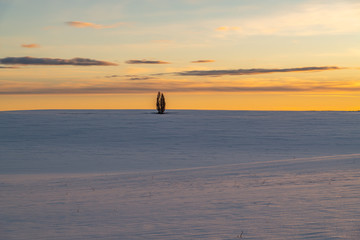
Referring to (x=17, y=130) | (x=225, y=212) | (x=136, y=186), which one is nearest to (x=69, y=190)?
(x=136, y=186)

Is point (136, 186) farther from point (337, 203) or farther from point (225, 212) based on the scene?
point (337, 203)

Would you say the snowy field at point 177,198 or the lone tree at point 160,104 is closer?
the snowy field at point 177,198

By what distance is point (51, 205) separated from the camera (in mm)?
10836

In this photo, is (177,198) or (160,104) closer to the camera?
(177,198)

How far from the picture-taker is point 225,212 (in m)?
9.17

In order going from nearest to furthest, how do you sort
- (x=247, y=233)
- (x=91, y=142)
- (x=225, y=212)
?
(x=247, y=233)
(x=225, y=212)
(x=91, y=142)

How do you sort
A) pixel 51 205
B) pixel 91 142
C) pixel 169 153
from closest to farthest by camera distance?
pixel 51 205, pixel 169 153, pixel 91 142

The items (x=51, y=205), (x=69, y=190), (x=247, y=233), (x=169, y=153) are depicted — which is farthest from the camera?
(x=169, y=153)

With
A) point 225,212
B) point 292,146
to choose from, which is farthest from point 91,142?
point 225,212

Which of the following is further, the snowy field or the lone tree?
the lone tree

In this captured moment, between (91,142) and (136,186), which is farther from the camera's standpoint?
(91,142)

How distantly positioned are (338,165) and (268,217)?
27.6 feet

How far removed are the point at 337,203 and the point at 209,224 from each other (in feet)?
10.4

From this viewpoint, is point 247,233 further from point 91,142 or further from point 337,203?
point 91,142
